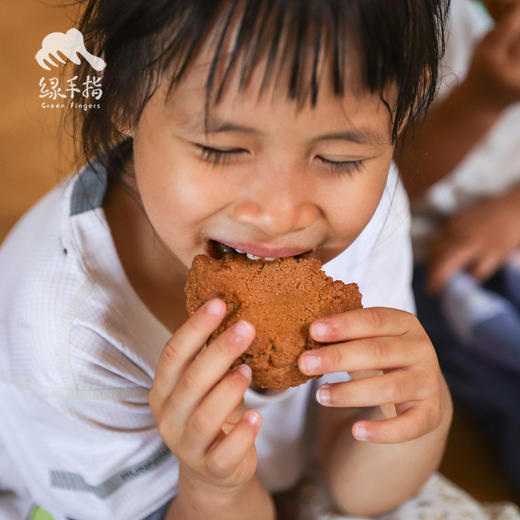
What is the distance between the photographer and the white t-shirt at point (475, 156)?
1.30m

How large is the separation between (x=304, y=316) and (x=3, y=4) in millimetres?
456

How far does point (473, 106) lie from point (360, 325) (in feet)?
2.56

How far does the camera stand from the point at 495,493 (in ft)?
3.73

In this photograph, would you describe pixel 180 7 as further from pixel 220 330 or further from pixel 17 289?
pixel 17 289

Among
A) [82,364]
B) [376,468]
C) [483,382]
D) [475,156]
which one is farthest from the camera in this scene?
[475,156]

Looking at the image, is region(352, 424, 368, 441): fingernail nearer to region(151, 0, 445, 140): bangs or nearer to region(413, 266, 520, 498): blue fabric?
region(151, 0, 445, 140): bangs

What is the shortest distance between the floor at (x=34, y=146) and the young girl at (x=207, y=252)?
0.07 metres

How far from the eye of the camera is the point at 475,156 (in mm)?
1322

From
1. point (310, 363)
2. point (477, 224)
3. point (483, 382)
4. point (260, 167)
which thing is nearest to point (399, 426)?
point (310, 363)

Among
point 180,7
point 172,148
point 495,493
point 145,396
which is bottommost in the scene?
point 495,493

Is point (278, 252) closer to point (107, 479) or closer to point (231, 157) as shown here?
point (231, 157)

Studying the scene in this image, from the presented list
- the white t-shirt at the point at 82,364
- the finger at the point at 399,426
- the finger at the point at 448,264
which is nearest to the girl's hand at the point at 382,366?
the finger at the point at 399,426

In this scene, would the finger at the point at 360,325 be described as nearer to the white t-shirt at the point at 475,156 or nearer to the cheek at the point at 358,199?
the cheek at the point at 358,199

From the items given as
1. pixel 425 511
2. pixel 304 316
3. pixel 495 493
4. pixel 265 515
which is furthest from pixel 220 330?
pixel 495 493
